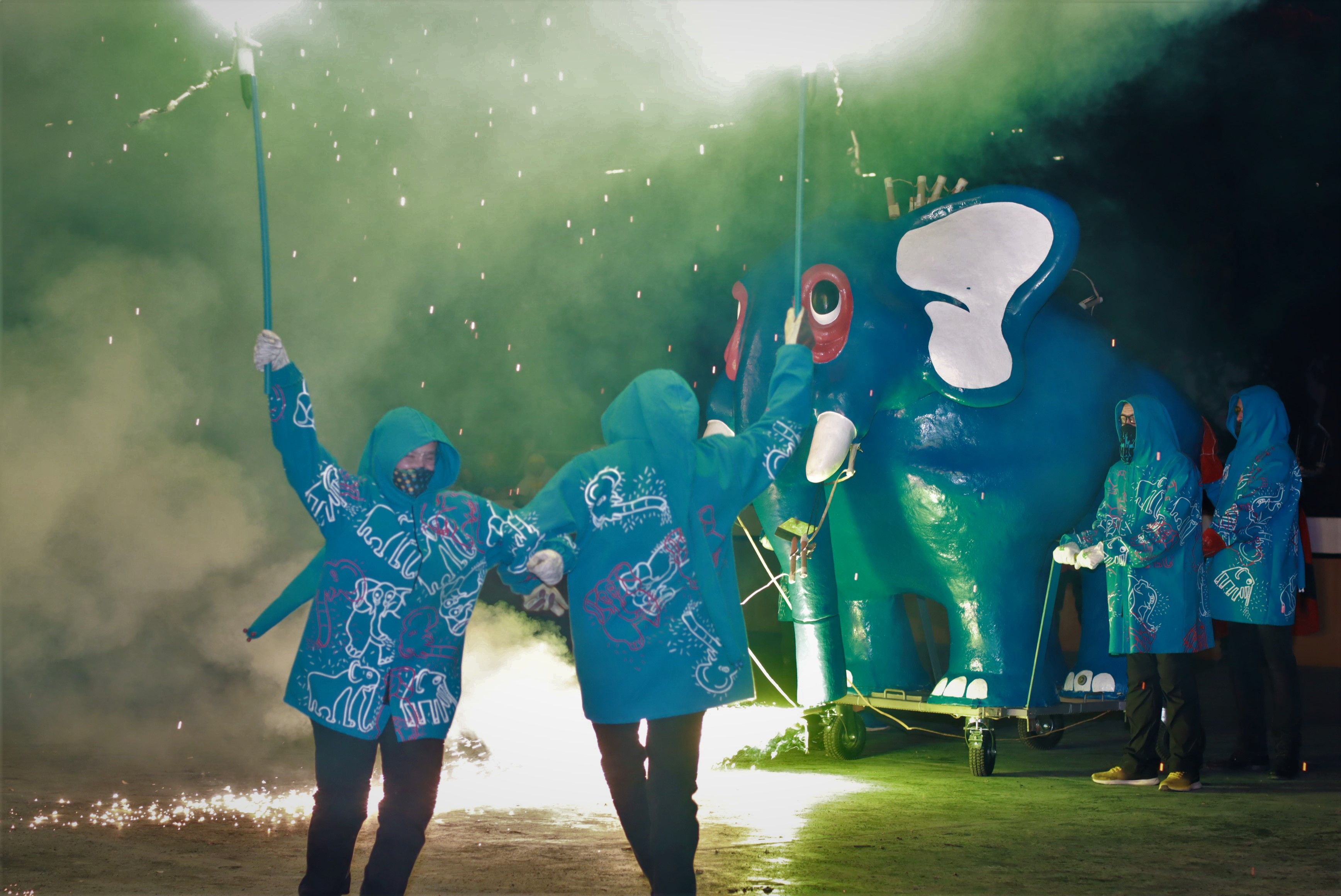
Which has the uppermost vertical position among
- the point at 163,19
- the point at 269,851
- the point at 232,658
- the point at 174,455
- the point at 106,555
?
the point at 163,19

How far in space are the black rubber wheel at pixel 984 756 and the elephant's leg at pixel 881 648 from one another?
667 mm

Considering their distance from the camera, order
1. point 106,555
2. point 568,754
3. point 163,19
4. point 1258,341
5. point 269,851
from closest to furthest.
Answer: point 269,851 < point 568,754 < point 163,19 < point 106,555 < point 1258,341

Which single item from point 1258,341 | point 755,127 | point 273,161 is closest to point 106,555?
point 273,161

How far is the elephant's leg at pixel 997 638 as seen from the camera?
17.2 feet

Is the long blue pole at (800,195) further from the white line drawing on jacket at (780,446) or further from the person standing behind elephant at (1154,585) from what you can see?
the person standing behind elephant at (1154,585)

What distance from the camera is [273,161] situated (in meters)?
6.87

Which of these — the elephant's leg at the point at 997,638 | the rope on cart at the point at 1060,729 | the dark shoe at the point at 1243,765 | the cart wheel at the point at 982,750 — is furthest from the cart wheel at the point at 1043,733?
the dark shoe at the point at 1243,765

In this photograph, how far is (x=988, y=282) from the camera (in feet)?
17.3

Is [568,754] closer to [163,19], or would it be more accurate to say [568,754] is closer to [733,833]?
[733,833]

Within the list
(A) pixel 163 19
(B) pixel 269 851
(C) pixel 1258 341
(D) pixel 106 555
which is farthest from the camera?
(C) pixel 1258 341

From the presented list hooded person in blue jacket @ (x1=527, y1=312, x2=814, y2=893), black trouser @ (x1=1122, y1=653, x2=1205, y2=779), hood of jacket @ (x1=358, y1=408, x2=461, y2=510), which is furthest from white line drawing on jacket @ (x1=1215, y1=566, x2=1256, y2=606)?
hood of jacket @ (x1=358, y1=408, x2=461, y2=510)

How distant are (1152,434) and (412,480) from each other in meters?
2.84

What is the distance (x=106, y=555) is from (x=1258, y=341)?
→ 6.68m

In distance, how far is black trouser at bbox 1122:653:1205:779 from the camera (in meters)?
4.77
